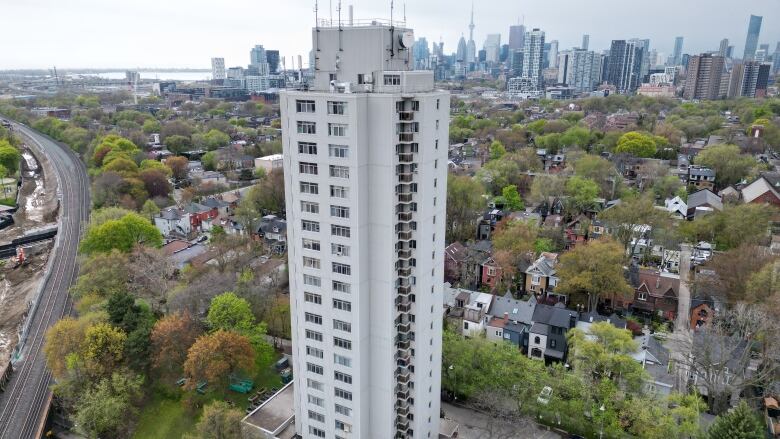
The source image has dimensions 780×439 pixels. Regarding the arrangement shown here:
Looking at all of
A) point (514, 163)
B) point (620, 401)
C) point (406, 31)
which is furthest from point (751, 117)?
point (406, 31)

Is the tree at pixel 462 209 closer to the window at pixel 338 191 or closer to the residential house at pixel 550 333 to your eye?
the residential house at pixel 550 333

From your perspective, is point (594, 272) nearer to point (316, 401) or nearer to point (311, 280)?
point (316, 401)

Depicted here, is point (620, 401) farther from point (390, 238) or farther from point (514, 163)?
point (514, 163)

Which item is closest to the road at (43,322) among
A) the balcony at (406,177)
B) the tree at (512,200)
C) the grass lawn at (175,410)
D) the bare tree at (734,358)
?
the grass lawn at (175,410)

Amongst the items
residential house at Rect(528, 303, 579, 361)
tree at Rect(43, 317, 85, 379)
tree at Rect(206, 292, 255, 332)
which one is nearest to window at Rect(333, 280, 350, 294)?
tree at Rect(206, 292, 255, 332)

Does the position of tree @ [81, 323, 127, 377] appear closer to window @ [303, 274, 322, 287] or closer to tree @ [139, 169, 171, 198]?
window @ [303, 274, 322, 287]
